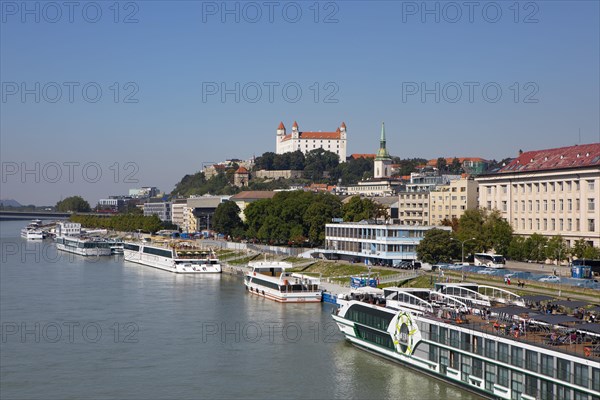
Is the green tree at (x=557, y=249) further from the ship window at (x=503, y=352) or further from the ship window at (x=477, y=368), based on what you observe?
the ship window at (x=503, y=352)

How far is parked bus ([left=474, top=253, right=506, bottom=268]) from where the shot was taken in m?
66.3

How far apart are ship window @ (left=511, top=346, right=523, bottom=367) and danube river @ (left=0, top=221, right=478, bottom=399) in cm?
357

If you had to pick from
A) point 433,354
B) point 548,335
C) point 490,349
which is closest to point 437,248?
point 433,354

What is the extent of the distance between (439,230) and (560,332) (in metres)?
39.5

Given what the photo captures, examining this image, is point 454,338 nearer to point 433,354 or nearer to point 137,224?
point 433,354

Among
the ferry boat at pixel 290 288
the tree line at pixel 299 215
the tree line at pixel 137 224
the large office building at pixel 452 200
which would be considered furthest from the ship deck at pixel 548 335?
the tree line at pixel 137 224

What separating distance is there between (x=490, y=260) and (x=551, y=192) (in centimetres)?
1200

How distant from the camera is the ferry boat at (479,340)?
27.9 meters

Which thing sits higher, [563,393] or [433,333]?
[433,333]

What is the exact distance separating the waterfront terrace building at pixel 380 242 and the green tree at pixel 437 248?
168 inches

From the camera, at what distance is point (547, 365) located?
2830cm

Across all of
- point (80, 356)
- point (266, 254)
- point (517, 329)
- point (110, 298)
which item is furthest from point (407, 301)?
point (266, 254)

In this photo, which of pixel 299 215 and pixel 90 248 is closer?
pixel 299 215

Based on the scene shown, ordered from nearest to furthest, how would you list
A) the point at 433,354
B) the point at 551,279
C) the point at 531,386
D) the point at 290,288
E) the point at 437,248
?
the point at 531,386 < the point at 433,354 < the point at 551,279 < the point at 290,288 < the point at 437,248
